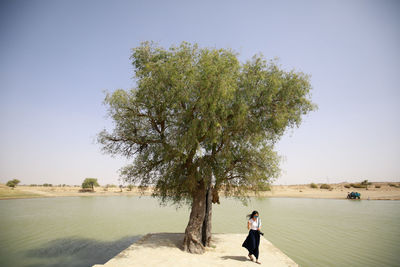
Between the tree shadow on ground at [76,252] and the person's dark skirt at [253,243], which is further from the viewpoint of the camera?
the tree shadow on ground at [76,252]

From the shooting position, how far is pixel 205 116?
10.7 meters

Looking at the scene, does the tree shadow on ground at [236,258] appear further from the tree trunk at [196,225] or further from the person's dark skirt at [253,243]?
the tree trunk at [196,225]

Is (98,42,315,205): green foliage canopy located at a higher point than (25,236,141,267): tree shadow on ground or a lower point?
higher

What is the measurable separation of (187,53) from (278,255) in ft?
39.7

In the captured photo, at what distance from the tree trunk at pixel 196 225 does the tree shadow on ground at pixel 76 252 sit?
5451 mm

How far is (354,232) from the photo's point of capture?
19.6 m

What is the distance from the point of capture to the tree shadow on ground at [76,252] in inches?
480

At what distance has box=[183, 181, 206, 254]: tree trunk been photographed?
11.0m

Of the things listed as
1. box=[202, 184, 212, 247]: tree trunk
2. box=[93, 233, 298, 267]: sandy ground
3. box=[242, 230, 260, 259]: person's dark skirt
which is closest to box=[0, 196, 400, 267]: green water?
box=[93, 233, 298, 267]: sandy ground

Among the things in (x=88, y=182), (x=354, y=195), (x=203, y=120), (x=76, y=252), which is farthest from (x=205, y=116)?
(x=88, y=182)

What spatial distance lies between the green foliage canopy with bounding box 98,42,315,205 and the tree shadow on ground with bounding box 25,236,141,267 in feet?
19.3

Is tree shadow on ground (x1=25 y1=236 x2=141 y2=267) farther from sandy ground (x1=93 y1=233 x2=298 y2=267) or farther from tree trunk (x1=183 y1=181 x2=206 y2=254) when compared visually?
tree trunk (x1=183 y1=181 x2=206 y2=254)

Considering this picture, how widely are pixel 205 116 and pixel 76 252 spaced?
43.4 ft

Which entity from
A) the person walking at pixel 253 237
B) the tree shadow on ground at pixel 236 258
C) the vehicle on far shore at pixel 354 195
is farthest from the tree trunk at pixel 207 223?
the vehicle on far shore at pixel 354 195
